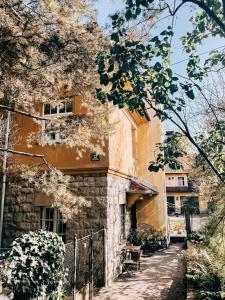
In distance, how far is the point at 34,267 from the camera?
595cm

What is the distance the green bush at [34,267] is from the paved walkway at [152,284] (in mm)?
1867

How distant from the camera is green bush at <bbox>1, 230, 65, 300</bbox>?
5.57m

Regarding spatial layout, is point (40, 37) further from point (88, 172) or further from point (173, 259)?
point (173, 259)

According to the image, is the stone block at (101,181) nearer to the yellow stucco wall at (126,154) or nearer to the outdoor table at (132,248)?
the yellow stucco wall at (126,154)

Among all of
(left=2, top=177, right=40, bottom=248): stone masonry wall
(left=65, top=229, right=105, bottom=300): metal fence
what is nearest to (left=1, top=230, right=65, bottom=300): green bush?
(left=65, top=229, right=105, bottom=300): metal fence

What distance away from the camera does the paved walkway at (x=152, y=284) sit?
777 cm

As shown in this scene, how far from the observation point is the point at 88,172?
9406 millimetres

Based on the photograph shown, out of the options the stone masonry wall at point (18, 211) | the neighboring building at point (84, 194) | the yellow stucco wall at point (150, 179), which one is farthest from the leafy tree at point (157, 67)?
the yellow stucco wall at point (150, 179)

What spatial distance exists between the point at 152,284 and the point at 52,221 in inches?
153

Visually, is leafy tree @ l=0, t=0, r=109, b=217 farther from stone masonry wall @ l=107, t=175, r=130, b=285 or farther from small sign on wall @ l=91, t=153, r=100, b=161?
stone masonry wall @ l=107, t=175, r=130, b=285

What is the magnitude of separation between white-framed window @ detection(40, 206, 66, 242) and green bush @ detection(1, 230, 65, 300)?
2.61m

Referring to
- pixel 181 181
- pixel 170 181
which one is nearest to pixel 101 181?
pixel 170 181

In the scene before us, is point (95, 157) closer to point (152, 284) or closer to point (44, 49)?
point (44, 49)

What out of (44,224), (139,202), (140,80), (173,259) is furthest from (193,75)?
(139,202)
